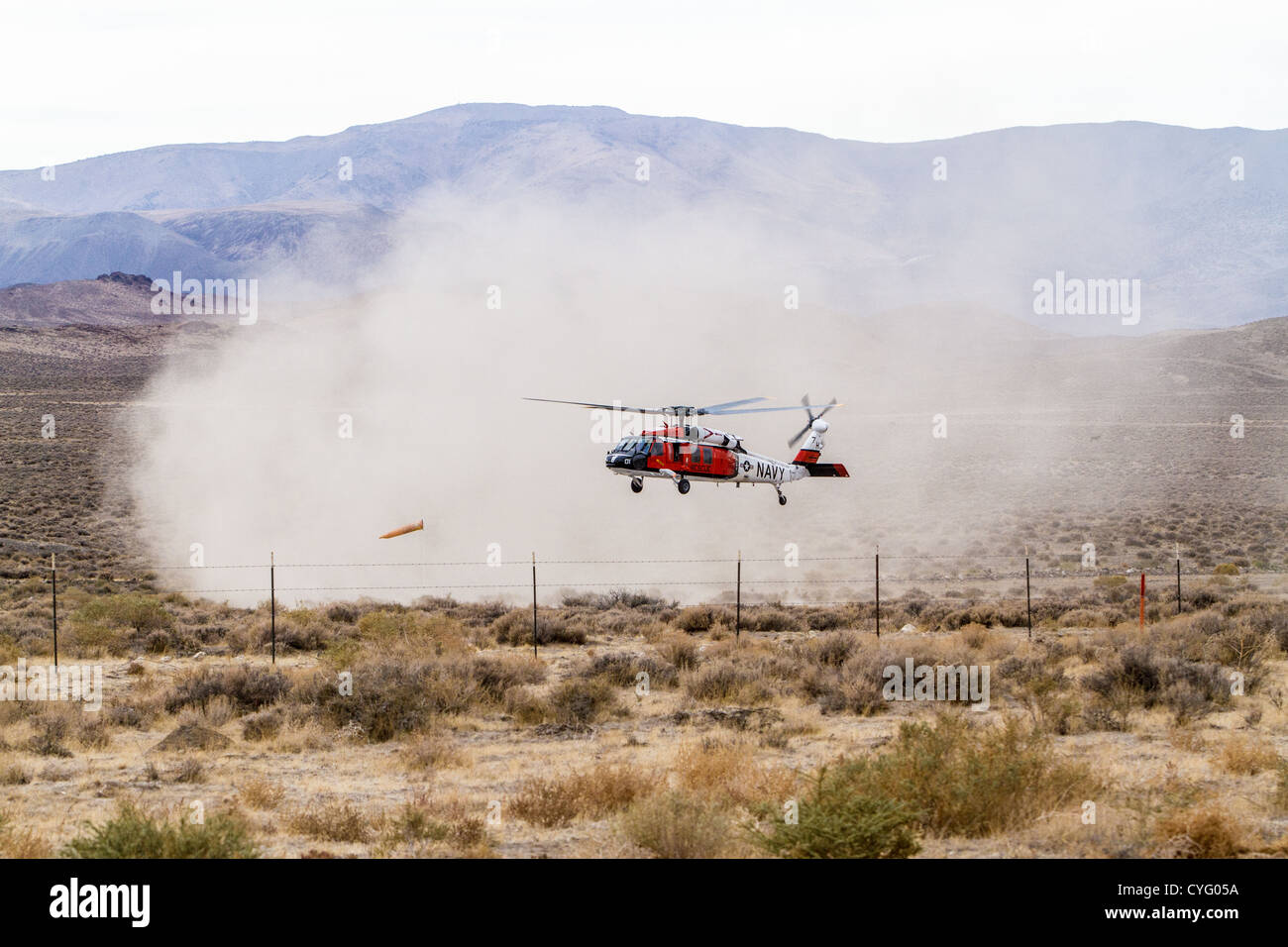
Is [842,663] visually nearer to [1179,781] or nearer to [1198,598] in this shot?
[1179,781]

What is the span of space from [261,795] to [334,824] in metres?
1.63

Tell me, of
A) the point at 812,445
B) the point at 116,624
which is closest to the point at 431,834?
the point at 116,624

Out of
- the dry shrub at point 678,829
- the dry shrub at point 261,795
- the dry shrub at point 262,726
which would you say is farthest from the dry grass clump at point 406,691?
the dry shrub at point 678,829

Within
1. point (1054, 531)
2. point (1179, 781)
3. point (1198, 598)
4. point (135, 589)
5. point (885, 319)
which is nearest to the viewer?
point (1179, 781)

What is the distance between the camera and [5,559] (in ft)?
143

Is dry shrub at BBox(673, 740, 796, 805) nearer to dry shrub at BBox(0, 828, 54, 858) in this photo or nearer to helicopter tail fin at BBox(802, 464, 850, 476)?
dry shrub at BBox(0, 828, 54, 858)

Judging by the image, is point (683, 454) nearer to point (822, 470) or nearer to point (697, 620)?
point (697, 620)

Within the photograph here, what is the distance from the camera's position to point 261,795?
47.4 ft

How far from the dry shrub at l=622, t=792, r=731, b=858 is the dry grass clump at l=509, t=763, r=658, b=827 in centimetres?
158

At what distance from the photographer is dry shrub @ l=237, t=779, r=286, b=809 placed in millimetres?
14375

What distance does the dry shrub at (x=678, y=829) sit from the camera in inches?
461

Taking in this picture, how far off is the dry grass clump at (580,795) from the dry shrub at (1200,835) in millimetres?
5252
